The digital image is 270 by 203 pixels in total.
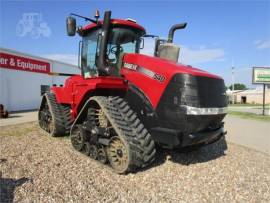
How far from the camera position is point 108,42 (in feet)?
20.8

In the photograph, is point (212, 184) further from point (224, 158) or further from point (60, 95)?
point (60, 95)

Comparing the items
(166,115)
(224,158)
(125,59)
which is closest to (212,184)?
(166,115)

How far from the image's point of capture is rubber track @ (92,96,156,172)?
198 inches

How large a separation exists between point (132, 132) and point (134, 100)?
0.72 m

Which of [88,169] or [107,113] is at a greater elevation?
[107,113]

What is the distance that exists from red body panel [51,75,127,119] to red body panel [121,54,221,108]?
31 cm

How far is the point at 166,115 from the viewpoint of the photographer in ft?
16.8

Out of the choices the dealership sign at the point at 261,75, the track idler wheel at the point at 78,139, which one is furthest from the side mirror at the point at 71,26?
the dealership sign at the point at 261,75

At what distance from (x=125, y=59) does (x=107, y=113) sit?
1369 millimetres

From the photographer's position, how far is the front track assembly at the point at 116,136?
507 cm

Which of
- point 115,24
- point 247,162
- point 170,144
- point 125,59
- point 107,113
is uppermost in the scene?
point 115,24

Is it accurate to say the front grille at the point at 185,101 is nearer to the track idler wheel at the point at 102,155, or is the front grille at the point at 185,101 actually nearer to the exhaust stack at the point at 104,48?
the track idler wheel at the point at 102,155

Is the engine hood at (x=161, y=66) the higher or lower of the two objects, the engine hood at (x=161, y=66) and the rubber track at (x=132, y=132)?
the higher

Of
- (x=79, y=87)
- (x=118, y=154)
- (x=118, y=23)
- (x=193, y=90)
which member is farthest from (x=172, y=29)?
(x=118, y=154)
